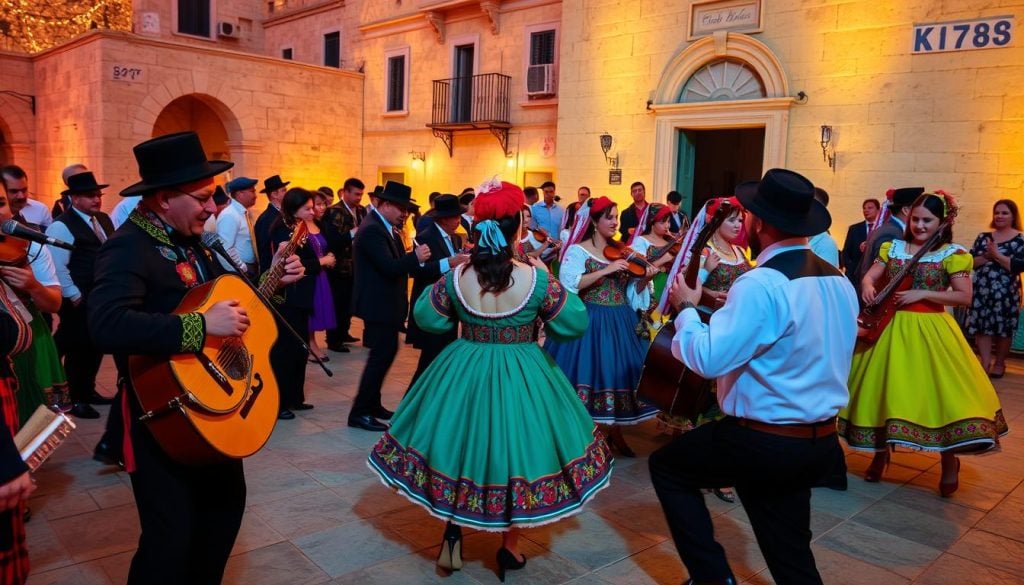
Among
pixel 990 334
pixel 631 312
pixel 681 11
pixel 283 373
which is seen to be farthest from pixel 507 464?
pixel 681 11

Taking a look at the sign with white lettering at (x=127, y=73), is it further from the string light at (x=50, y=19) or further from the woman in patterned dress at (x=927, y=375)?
the woman in patterned dress at (x=927, y=375)

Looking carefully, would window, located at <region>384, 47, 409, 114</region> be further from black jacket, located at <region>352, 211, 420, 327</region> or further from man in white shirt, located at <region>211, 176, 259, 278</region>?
black jacket, located at <region>352, 211, 420, 327</region>

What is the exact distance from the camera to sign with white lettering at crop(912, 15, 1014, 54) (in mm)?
8969

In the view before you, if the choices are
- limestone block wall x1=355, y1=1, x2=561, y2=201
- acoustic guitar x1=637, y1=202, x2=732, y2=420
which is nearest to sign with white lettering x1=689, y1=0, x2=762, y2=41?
limestone block wall x1=355, y1=1, x2=561, y2=201

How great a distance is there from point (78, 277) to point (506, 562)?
394 centimetres

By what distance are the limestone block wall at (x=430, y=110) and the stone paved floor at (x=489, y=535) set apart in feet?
38.0

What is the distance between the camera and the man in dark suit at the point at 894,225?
16.4 ft

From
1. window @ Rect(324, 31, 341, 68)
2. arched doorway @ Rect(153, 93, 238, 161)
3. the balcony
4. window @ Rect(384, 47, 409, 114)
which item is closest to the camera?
the balcony

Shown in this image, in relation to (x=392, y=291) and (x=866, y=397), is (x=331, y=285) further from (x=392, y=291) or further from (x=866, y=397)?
(x=866, y=397)

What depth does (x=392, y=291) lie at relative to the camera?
208 inches

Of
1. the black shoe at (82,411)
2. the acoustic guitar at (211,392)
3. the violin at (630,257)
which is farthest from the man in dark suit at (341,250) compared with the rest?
the acoustic guitar at (211,392)

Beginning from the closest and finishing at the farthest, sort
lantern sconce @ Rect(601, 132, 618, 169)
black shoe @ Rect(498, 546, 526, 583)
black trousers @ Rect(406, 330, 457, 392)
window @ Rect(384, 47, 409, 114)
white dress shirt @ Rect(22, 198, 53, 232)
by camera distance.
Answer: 1. black shoe @ Rect(498, 546, 526, 583)
2. black trousers @ Rect(406, 330, 457, 392)
3. white dress shirt @ Rect(22, 198, 53, 232)
4. lantern sconce @ Rect(601, 132, 618, 169)
5. window @ Rect(384, 47, 409, 114)

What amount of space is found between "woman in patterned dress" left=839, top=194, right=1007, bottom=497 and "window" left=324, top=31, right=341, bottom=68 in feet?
62.0

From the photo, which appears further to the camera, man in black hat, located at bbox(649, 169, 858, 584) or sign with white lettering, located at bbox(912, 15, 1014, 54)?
sign with white lettering, located at bbox(912, 15, 1014, 54)
